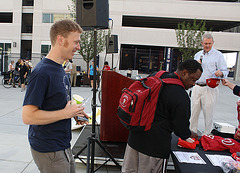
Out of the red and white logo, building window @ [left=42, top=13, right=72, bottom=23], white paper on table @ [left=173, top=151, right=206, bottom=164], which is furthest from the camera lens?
building window @ [left=42, top=13, right=72, bottom=23]

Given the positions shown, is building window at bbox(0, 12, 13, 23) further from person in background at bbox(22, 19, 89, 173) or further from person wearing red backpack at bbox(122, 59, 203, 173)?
person wearing red backpack at bbox(122, 59, 203, 173)

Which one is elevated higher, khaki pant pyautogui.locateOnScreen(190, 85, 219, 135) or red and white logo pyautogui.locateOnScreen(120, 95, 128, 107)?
red and white logo pyautogui.locateOnScreen(120, 95, 128, 107)

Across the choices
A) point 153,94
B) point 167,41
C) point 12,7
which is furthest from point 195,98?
point 12,7

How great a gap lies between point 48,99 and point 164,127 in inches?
45.4

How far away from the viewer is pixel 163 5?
2386 cm

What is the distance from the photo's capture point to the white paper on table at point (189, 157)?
2.09 m

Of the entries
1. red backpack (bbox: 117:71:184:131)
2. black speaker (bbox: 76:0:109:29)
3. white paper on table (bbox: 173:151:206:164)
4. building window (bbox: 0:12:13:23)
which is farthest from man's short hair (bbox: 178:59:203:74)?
building window (bbox: 0:12:13:23)

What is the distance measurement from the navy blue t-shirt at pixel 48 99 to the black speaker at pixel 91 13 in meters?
1.30

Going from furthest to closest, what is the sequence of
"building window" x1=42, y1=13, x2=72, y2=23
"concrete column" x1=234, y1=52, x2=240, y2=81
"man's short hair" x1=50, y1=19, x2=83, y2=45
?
"concrete column" x1=234, y1=52, x2=240, y2=81 → "building window" x1=42, y1=13, x2=72, y2=23 → "man's short hair" x1=50, y1=19, x2=83, y2=45

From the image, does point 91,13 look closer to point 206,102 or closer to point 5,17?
point 206,102

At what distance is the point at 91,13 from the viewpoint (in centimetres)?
259

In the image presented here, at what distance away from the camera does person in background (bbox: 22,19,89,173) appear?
134cm

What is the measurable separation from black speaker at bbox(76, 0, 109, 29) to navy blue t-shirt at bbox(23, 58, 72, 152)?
1.30 m

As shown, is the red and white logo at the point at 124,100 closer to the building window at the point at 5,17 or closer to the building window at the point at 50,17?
the building window at the point at 50,17
